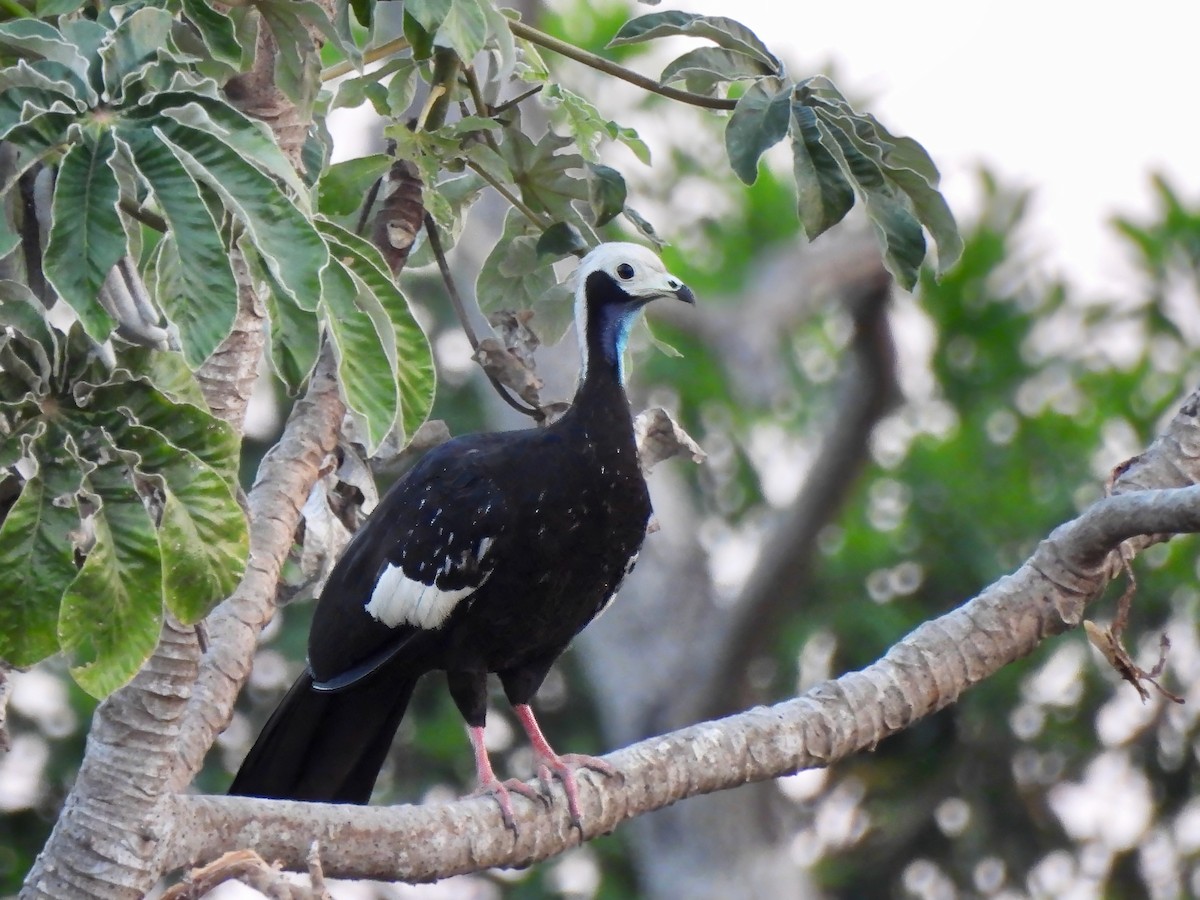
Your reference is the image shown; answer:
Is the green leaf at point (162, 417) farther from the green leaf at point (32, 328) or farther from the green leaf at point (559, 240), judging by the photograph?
the green leaf at point (559, 240)

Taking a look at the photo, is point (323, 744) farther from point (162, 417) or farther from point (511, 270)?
point (162, 417)

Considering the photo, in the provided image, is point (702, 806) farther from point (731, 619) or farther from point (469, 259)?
point (469, 259)

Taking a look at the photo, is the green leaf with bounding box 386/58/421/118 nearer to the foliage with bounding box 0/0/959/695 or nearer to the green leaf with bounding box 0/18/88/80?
the foliage with bounding box 0/0/959/695

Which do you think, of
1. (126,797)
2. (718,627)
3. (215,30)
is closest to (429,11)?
(215,30)

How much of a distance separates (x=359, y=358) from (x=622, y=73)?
0.92 meters

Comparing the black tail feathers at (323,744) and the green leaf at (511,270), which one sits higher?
the green leaf at (511,270)

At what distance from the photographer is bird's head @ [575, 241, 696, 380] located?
3.46 meters

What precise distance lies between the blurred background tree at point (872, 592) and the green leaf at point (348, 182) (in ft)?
10.3

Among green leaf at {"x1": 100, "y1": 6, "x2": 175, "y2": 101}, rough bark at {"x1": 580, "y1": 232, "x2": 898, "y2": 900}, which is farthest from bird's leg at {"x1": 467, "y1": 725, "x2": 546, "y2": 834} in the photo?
rough bark at {"x1": 580, "y1": 232, "x2": 898, "y2": 900}

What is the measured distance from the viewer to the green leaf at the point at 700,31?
102 inches

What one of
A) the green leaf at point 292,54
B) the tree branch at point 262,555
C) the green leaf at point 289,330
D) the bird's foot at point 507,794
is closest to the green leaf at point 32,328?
the green leaf at point 289,330

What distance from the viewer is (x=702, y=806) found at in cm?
757

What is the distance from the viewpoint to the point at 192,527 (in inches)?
72.0

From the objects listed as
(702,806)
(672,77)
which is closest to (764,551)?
(702,806)
